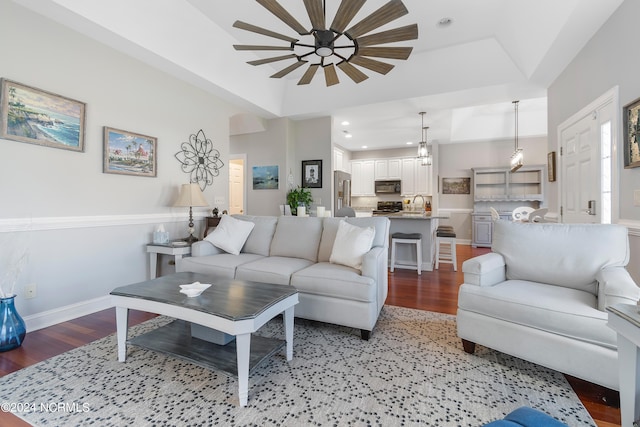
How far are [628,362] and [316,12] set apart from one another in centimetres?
255

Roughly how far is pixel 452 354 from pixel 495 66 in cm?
370

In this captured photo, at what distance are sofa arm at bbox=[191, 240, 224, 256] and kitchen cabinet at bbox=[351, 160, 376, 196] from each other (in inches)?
243

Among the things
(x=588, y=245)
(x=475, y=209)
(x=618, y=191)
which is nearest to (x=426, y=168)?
(x=475, y=209)

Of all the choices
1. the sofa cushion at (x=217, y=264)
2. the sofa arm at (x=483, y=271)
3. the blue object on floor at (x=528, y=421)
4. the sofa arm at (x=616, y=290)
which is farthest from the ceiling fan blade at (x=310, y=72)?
the blue object on floor at (x=528, y=421)

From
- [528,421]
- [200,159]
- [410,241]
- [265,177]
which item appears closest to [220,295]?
[528,421]

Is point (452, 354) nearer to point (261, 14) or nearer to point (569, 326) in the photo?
point (569, 326)

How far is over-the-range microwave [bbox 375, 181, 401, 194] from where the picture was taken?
8.32m

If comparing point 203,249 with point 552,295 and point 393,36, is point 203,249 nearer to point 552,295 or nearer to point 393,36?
point 393,36

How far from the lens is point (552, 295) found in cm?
184

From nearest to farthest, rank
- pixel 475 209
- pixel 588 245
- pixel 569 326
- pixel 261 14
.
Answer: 1. pixel 569 326
2. pixel 588 245
3. pixel 261 14
4. pixel 475 209

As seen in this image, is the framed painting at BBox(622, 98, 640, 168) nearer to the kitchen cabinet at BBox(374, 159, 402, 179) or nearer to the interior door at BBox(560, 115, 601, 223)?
the interior door at BBox(560, 115, 601, 223)

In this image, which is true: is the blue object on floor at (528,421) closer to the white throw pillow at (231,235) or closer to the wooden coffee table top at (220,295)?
the wooden coffee table top at (220,295)

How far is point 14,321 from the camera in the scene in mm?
2180

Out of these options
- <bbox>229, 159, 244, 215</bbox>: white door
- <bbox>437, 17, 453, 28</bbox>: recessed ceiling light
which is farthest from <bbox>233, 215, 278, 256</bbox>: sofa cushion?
<bbox>229, 159, 244, 215</bbox>: white door
